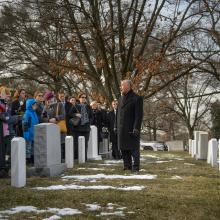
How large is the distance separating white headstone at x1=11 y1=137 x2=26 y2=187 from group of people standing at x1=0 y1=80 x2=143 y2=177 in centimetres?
109

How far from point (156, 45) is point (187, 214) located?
22.0 meters

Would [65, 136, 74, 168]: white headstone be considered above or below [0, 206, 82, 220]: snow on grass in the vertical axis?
above

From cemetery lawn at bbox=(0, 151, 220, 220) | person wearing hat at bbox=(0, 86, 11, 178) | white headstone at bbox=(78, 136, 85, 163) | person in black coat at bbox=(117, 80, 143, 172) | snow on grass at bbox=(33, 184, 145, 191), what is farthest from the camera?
white headstone at bbox=(78, 136, 85, 163)

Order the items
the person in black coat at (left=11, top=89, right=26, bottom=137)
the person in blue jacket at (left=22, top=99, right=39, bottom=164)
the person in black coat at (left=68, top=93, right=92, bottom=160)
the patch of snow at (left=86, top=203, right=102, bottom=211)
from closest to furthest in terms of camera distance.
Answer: the patch of snow at (left=86, top=203, right=102, bottom=211) → the person in blue jacket at (left=22, top=99, right=39, bottom=164) → the person in black coat at (left=11, top=89, right=26, bottom=137) → the person in black coat at (left=68, top=93, right=92, bottom=160)

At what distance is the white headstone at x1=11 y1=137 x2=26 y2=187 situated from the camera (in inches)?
374

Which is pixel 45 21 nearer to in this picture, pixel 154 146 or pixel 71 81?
pixel 71 81

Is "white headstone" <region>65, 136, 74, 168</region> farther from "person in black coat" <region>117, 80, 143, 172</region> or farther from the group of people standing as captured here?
"person in black coat" <region>117, 80, 143, 172</region>

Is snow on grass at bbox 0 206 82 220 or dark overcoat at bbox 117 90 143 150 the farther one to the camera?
dark overcoat at bbox 117 90 143 150

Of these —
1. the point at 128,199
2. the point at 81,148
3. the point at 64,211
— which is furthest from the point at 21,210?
the point at 81,148

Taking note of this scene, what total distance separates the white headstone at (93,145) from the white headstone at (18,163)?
7256 millimetres

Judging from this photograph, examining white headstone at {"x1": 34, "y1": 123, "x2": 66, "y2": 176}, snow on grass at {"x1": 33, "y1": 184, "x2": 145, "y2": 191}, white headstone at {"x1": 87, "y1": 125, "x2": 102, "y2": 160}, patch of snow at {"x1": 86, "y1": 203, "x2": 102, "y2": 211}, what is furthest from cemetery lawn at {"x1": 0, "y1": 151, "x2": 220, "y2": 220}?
white headstone at {"x1": 87, "y1": 125, "x2": 102, "y2": 160}

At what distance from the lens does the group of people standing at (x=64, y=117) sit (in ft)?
39.6

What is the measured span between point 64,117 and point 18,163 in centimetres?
496

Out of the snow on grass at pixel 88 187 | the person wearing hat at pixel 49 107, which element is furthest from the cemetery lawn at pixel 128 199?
the person wearing hat at pixel 49 107
